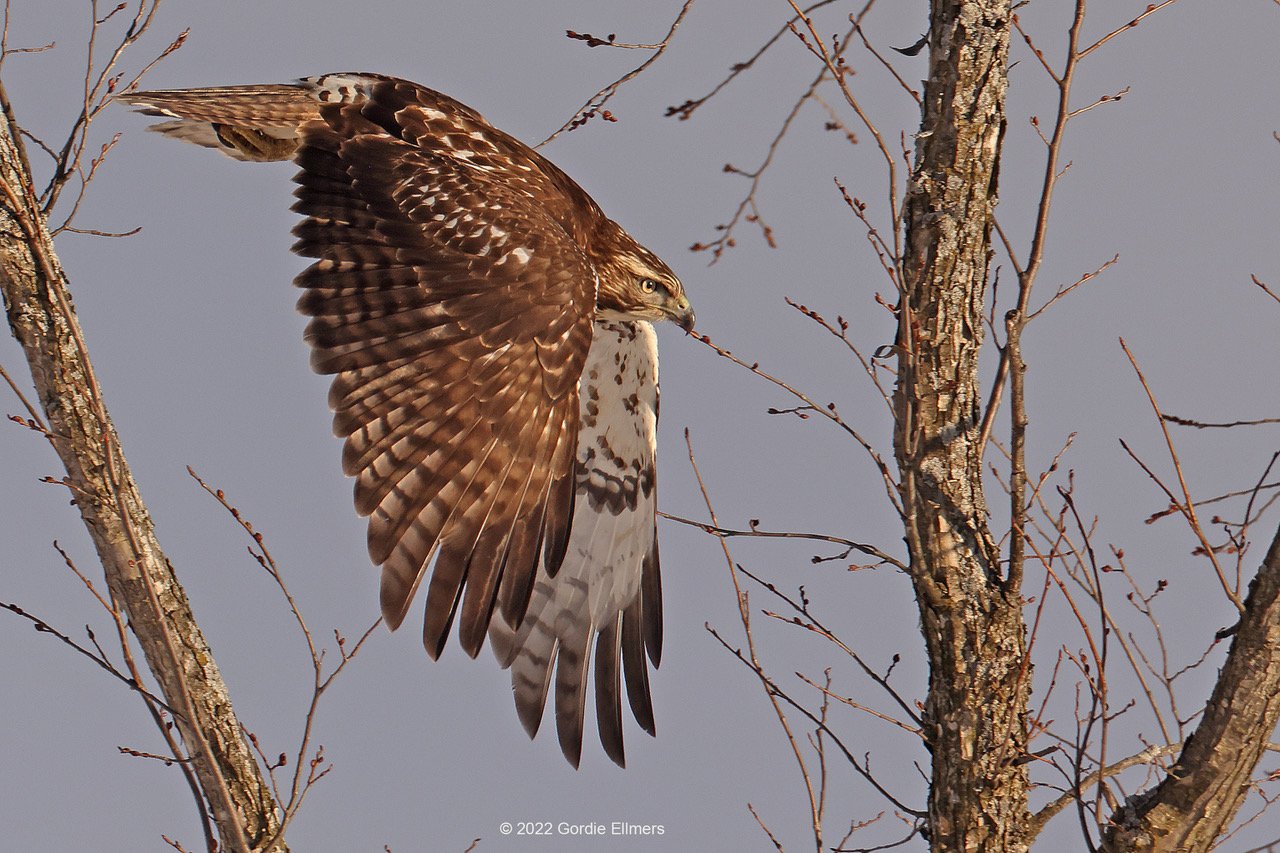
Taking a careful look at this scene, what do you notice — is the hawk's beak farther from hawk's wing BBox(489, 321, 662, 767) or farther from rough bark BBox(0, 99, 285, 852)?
rough bark BBox(0, 99, 285, 852)

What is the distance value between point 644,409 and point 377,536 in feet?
7.58

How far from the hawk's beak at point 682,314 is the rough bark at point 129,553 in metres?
2.65

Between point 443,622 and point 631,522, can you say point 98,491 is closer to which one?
point 443,622

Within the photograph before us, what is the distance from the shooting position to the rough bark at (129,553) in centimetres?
401

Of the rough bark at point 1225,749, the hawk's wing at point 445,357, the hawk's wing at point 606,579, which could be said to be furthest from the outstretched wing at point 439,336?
the rough bark at point 1225,749

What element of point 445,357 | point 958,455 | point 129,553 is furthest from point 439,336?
point 958,455

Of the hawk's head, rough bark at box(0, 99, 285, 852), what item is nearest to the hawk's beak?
the hawk's head

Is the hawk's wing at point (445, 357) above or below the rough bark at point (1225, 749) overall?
above

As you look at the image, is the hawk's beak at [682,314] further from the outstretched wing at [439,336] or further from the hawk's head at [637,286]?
the outstretched wing at [439,336]

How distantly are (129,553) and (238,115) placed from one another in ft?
6.83

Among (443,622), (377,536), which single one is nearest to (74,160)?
(377,536)

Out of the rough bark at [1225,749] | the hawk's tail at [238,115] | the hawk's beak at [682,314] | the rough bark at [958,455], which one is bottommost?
the rough bark at [1225,749]

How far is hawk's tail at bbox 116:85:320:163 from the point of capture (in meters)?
5.30

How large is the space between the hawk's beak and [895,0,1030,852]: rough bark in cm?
179
